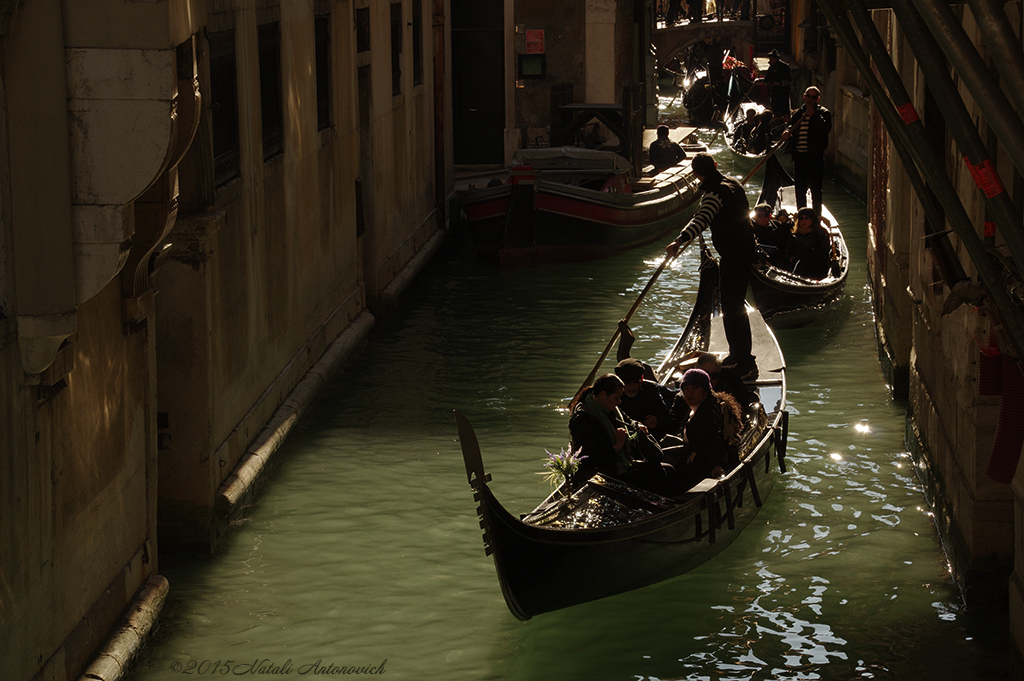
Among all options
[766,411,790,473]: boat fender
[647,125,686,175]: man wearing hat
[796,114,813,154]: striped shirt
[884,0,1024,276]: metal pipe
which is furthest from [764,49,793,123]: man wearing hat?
[884,0,1024,276]: metal pipe

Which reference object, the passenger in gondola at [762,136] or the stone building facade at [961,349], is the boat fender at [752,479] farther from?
the passenger in gondola at [762,136]

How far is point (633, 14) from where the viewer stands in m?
21.8

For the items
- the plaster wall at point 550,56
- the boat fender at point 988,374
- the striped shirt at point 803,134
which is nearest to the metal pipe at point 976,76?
the boat fender at point 988,374

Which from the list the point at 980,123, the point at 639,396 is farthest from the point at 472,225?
the point at 980,123

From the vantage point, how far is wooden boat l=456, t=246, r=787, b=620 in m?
5.49

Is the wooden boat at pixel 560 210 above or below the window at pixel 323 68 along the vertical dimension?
below

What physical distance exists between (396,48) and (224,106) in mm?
6045

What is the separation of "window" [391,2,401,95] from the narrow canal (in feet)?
11.8

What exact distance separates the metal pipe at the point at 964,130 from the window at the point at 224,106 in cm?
354

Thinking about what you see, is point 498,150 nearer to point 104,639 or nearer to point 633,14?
point 633,14

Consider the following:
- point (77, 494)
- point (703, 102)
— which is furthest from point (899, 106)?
point (703, 102)

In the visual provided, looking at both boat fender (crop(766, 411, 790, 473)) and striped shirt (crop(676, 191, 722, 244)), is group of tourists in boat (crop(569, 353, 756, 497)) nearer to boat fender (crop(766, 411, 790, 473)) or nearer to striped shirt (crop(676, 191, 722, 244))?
boat fender (crop(766, 411, 790, 473))

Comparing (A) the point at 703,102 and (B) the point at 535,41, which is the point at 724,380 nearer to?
(B) the point at 535,41

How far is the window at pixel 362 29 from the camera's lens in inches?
439
